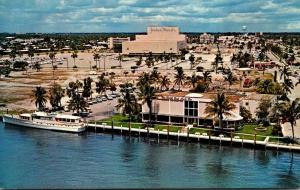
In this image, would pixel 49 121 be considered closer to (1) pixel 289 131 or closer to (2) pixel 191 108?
(2) pixel 191 108

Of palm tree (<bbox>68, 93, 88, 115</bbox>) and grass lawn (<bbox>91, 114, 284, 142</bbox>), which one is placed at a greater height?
palm tree (<bbox>68, 93, 88, 115</bbox>)

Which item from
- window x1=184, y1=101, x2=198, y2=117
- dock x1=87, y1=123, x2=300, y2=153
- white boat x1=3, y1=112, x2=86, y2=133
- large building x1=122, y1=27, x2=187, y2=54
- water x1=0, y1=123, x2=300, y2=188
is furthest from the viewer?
large building x1=122, y1=27, x2=187, y2=54

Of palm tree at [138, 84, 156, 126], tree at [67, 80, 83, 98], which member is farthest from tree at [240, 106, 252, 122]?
tree at [67, 80, 83, 98]

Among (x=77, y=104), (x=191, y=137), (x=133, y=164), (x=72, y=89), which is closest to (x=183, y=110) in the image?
(x=191, y=137)

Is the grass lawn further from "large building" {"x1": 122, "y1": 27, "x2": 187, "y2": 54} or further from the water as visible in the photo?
"large building" {"x1": 122, "y1": 27, "x2": 187, "y2": 54}

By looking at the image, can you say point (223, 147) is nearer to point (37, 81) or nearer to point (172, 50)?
point (37, 81)

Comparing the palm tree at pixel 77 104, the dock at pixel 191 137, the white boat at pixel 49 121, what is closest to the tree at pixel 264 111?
the dock at pixel 191 137

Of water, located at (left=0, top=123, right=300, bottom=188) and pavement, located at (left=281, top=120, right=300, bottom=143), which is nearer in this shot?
water, located at (left=0, top=123, right=300, bottom=188)
